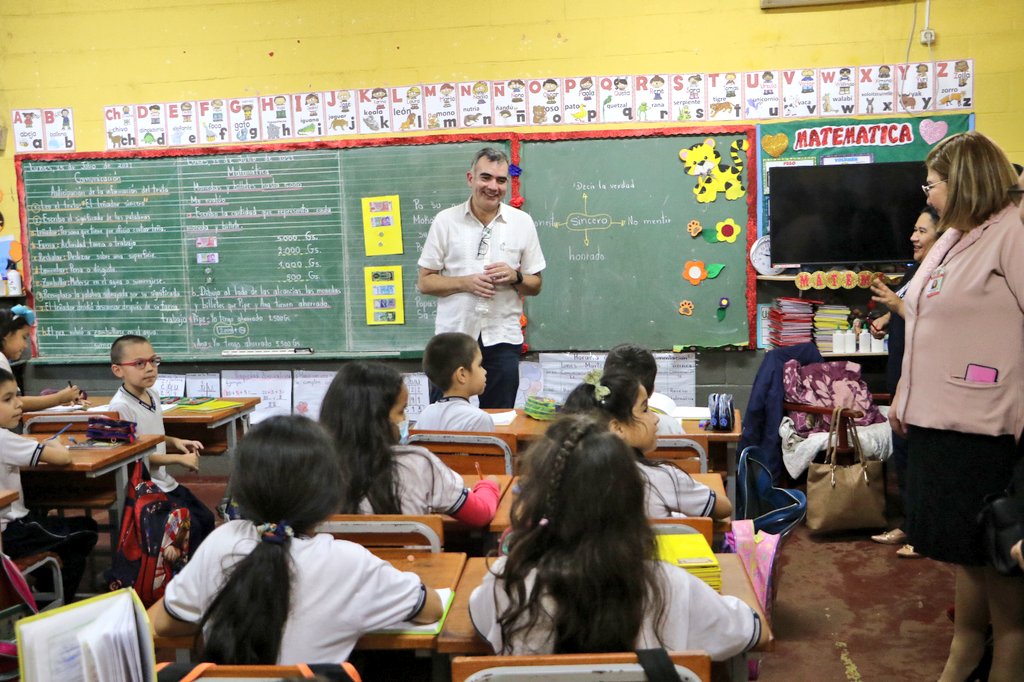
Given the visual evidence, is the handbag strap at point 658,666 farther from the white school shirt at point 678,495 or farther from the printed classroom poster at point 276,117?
the printed classroom poster at point 276,117

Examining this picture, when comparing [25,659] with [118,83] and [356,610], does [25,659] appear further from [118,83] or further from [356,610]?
[118,83]

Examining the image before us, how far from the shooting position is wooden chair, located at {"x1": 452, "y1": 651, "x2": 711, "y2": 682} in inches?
53.4

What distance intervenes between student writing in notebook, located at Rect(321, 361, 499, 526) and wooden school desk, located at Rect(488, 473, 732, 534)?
0.03m

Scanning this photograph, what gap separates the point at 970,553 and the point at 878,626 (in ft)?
3.64

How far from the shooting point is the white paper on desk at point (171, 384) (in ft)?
18.3

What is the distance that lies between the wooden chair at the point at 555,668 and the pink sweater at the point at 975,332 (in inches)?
49.9

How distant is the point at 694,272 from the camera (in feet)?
16.7

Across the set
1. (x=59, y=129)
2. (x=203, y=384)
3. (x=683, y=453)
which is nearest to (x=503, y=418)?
(x=683, y=453)

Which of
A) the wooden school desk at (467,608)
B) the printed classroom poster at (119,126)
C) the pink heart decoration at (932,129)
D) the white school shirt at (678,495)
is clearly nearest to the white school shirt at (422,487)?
the wooden school desk at (467,608)

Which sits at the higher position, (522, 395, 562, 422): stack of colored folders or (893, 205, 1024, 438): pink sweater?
(893, 205, 1024, 438): pink sweater

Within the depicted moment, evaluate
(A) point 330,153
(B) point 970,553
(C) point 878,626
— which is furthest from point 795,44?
(B) point 970,553

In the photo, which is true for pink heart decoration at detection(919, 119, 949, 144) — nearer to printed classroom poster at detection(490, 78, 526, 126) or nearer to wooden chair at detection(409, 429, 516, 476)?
printed classroom poster at detection(490, 78, 526, 126)

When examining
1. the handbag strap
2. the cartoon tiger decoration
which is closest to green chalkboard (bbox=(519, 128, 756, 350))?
the cartoon tiger decoration

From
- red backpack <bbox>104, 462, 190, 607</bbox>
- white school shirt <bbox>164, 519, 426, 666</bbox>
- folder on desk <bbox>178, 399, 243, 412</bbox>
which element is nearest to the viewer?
white school shirt <bbox>164, 519, 426, 666</bbox>
